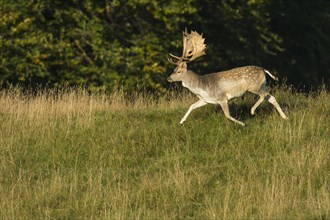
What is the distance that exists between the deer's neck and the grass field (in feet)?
1.86

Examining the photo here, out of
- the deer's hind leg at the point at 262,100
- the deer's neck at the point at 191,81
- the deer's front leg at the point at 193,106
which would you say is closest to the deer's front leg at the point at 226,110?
the deer's front leg at the point at 193,106

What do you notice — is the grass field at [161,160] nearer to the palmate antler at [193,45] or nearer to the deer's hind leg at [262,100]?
the deer's hind leg at [262,100]

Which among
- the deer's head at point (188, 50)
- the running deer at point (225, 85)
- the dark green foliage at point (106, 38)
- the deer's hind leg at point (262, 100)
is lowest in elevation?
the dark green foliage at point (106, 38)

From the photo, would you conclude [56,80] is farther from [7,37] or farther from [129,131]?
[129,131]

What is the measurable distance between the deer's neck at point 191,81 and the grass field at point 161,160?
57 centimetres

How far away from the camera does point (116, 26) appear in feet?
82.1

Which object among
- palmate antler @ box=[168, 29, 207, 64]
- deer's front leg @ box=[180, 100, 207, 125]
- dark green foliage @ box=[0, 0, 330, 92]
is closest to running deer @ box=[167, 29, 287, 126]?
deer's front leg @ box=[180, 100, 207, 125]

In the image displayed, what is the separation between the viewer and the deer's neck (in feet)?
46.9

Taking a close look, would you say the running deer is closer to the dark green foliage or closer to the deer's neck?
the deer's neck

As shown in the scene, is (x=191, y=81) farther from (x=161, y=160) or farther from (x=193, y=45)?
(x=161, y=160)

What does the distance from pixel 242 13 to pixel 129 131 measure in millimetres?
13908

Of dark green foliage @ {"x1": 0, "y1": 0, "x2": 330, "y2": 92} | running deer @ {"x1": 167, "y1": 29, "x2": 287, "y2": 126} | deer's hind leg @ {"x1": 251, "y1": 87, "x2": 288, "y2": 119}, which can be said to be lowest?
dark green foliage @ {"x1": 0, "y1": 0, "x2": 330, "y2": 92}

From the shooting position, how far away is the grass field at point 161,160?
1003 centimetres

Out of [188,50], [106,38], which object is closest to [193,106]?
[188,50]
